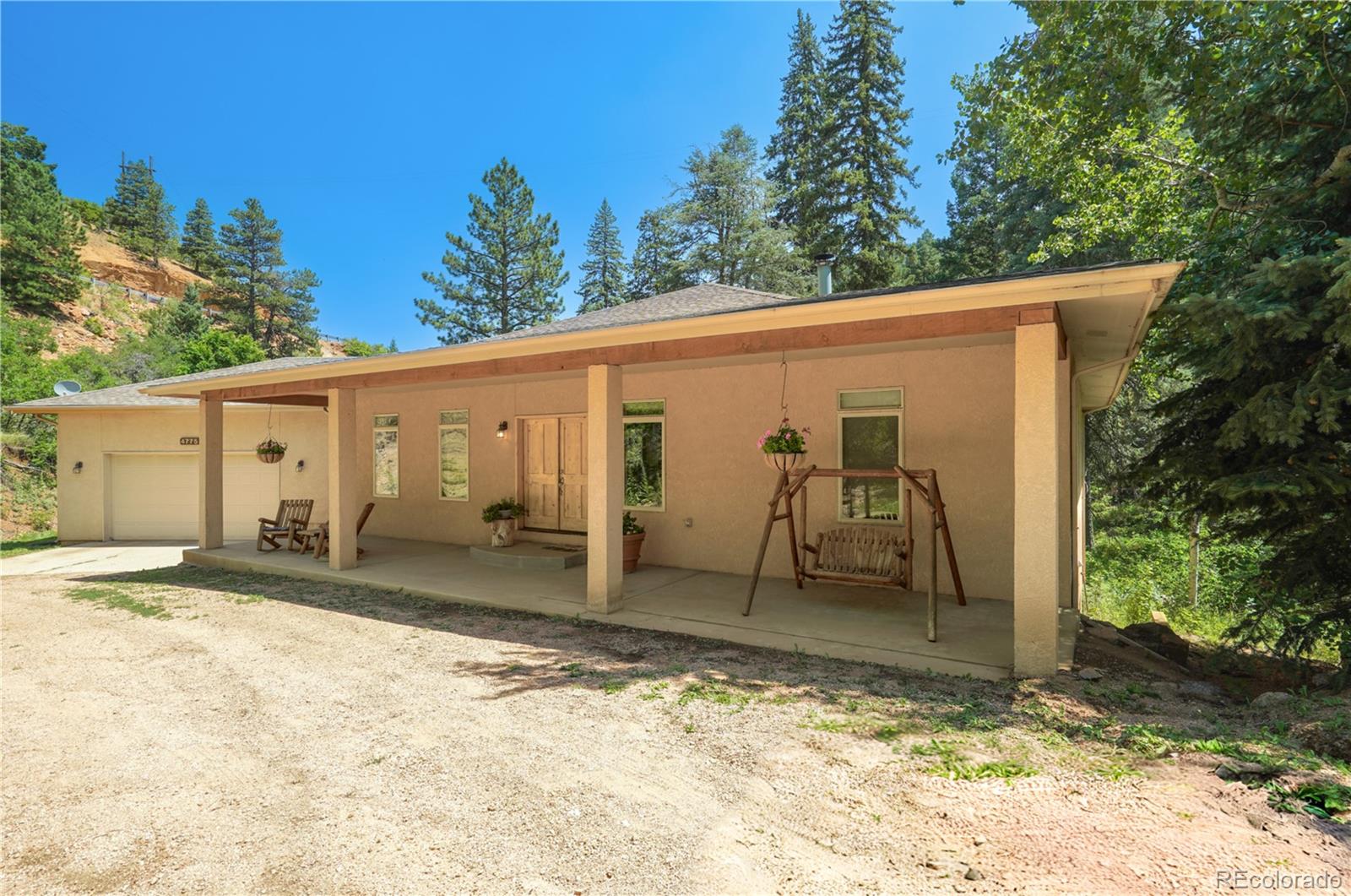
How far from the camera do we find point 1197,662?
5.53 m

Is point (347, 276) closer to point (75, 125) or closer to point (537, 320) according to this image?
point (75, 125)

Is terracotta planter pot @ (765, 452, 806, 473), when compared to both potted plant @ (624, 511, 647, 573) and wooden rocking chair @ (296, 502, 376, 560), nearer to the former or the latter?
potted plant @ (624, 511, 647, 573)

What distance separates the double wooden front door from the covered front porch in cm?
119

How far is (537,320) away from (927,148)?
54.0ft

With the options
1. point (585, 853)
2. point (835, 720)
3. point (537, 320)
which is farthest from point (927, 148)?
point (585, 853)

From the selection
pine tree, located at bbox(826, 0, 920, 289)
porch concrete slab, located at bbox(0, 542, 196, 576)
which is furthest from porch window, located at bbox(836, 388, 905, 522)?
pine tree, located at bbox(826, 0, 920, 289)

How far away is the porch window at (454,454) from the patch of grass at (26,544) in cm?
698

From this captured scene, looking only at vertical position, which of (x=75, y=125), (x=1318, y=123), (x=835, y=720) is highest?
(x=75, y=125)

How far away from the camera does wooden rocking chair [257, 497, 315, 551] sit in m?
9.24

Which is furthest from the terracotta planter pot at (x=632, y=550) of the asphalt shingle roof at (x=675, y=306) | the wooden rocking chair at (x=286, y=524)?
the wooden rocking chair at (x=286, y=524)

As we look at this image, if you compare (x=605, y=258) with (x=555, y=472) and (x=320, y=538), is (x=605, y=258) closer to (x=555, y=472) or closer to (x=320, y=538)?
(x=555, y=472)

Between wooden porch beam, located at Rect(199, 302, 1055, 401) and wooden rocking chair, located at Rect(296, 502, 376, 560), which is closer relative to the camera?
wooden porch beam, located at Rect(199, 302, 1055, 401)

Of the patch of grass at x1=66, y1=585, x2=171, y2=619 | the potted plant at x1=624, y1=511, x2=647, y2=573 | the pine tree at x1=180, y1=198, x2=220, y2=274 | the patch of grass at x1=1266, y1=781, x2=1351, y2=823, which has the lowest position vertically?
the patch of grass at x1=66, y1=585, x2=171, y2=619

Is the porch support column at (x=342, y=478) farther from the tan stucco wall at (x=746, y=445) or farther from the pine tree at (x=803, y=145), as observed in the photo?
the pine tree at (x=803, y=145)
